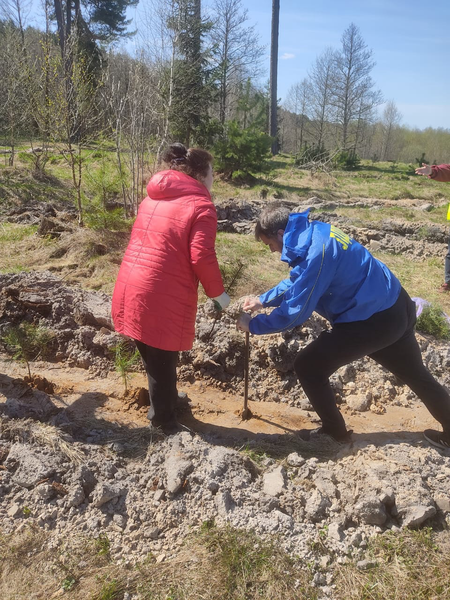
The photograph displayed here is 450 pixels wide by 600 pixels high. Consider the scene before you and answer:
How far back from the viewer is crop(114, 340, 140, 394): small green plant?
381 cm

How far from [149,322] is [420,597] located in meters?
1.90

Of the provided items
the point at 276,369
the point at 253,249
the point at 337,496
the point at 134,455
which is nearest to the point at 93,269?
the point at 253,249

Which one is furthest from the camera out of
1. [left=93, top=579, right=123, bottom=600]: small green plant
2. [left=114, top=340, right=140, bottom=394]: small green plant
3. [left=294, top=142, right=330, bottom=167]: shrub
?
[left=294, top=142, right=330, bottom=167]: shrub

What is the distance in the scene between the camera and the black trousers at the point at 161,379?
114 inches

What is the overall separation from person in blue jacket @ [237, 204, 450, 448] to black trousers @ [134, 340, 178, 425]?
1.70 ft

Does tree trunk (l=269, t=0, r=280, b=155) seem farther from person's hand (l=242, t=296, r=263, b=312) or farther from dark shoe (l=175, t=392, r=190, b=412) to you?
person's hand (l=242, t=296, r=263, b=312)

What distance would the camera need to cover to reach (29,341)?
4270mm

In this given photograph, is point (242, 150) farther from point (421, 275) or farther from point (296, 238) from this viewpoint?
point (296, 238)

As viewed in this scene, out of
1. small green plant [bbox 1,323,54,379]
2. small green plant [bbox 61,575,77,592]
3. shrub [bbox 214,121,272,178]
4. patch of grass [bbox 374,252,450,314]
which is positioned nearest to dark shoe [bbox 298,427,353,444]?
small green plant [bbox 61,575,77,592]

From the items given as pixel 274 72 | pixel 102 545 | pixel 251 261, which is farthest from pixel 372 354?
pixel 274 72

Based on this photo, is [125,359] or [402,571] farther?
[125,359]

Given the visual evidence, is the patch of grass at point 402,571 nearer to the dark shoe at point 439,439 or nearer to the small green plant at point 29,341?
the dark shoe at point 439,439

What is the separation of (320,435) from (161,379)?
1.19 metres

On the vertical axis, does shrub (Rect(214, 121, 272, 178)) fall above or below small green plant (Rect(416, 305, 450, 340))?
above
